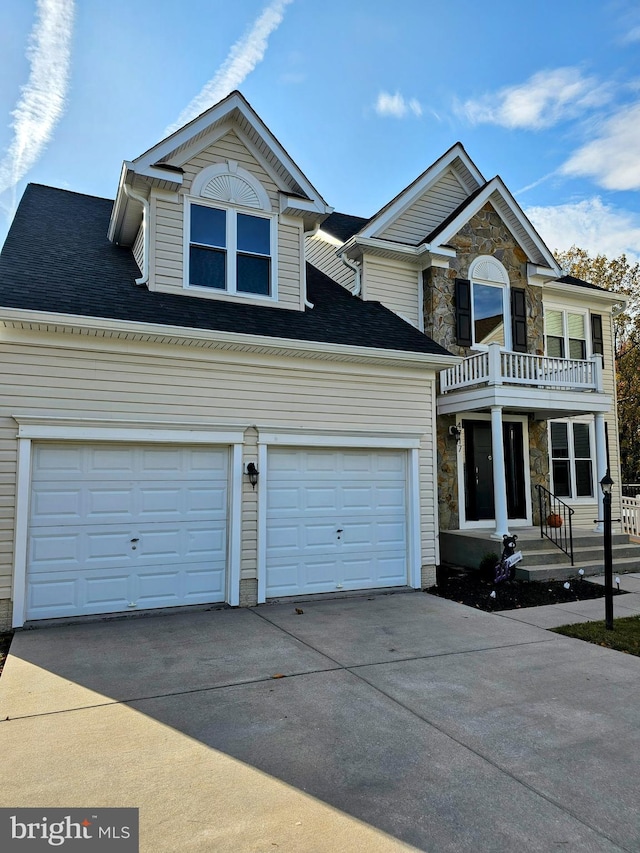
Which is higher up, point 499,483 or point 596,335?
point 596,335

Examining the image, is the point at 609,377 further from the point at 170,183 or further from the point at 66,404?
the point at 66,404

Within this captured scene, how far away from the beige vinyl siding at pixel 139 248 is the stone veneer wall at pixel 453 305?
6.16 metres

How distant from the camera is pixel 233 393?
8438mm

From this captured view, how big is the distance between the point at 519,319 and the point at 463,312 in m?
1.59

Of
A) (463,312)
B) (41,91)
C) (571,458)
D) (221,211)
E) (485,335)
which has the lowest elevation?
(571,458)

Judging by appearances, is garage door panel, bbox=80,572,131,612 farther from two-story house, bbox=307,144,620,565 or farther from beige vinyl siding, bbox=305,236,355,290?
beige vinyl siding, bbox=305,236,355,290

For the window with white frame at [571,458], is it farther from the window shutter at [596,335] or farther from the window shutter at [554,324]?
the window shutter at [554,324]

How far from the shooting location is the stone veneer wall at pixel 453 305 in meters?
11.8

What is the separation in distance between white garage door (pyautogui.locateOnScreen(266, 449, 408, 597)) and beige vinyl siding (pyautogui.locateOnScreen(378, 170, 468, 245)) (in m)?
5.76

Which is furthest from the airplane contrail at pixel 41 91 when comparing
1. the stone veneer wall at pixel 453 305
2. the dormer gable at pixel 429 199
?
the stone veneer wall at pixel 453 305

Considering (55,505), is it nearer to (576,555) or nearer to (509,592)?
(509,592)

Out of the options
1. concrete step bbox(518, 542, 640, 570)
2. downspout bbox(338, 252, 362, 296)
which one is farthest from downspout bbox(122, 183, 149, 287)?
concrete step bbox(518, 542, 640, 570)

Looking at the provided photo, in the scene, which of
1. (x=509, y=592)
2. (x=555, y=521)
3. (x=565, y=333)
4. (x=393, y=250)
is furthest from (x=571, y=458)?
(x=393, y=250)

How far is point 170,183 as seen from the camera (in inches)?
A: 346
